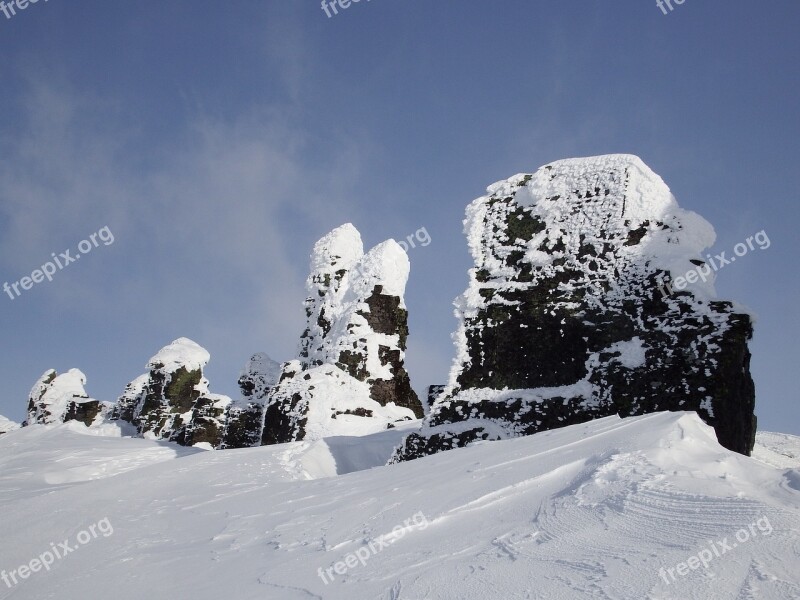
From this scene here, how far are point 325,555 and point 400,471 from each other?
7.46 ft

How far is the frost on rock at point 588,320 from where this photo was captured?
827cm

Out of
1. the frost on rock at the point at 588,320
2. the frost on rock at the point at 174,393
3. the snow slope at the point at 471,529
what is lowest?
the snow slope at the point at 471,529

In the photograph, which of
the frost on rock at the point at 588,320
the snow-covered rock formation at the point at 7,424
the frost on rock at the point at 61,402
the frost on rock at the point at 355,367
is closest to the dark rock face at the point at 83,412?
the frost on rock at the point at 61,402

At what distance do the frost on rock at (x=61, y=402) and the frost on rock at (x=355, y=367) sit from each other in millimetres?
25638

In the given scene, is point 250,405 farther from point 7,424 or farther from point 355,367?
point 7,424

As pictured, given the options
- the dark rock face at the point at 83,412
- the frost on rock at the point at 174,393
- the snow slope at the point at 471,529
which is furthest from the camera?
the dark rock face at the point at 83,412

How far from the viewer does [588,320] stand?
373 inches

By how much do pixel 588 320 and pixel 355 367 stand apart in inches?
324

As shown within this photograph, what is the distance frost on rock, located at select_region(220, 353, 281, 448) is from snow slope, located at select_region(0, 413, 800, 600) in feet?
45.1

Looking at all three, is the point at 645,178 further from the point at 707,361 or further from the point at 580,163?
the point at 707,361

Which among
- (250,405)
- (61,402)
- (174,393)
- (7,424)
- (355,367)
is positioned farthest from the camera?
(7,424)

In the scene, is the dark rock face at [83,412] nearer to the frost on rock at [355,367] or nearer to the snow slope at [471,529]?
the frost on rock at [355,367]

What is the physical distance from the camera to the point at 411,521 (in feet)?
14.0

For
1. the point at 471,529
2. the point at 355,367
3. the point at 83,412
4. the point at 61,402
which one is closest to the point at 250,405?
the point at 355,367
